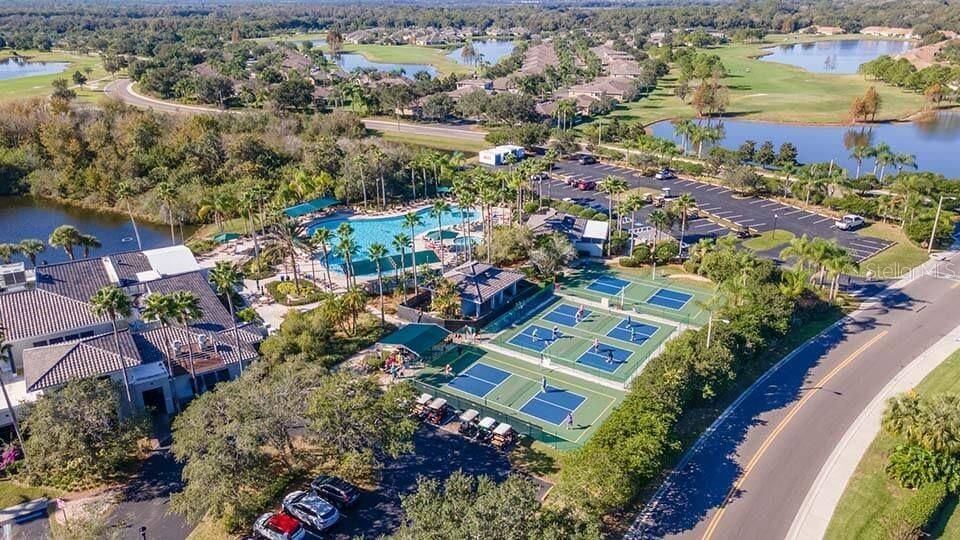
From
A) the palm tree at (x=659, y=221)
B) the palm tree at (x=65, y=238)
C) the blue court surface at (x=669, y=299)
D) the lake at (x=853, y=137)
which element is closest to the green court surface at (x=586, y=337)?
the blue court surface at (x=669, y=299)

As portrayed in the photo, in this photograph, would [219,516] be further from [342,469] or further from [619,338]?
[619,338]

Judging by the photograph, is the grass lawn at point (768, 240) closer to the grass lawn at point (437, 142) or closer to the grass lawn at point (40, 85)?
the grass lawn at point (437, 142)

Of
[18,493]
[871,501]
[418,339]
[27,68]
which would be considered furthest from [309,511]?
[27,68]

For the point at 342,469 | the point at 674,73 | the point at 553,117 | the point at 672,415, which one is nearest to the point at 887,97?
the point at 674,73

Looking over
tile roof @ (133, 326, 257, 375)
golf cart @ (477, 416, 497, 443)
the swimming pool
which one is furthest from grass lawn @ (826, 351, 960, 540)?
the swimming pool

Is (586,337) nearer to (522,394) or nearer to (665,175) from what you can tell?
(522,394)
